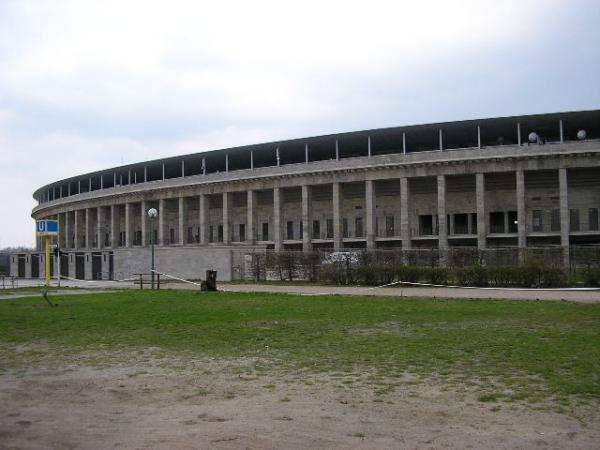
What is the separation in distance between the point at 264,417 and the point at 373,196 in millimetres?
51941

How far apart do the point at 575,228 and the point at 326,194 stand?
981 inches

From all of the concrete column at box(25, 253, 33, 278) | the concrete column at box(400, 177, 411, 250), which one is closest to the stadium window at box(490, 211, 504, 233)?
the concrete column at box(400, 177, 411, 250)

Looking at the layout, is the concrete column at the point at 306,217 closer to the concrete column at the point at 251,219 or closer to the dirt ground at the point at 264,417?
the concrete column at the point at 251,219

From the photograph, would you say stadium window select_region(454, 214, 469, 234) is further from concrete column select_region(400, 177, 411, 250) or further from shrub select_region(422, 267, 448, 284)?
shrub select_region(422, 267, 448, 284)

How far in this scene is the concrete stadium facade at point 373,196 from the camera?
50.0 m

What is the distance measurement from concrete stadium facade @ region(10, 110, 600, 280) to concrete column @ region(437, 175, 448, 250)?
0.10m

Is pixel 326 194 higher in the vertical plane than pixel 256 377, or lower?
higher

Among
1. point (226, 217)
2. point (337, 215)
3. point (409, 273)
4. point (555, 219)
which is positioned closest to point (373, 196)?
point (337, 215)

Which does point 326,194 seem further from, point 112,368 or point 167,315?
point 112,368

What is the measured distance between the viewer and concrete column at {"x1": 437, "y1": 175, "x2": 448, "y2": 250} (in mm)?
53281

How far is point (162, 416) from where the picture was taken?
6039 millimetres

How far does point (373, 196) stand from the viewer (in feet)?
187

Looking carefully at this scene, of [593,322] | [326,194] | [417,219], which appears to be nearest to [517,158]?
[417,219]

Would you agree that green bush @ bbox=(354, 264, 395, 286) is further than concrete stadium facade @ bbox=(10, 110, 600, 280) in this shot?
No
